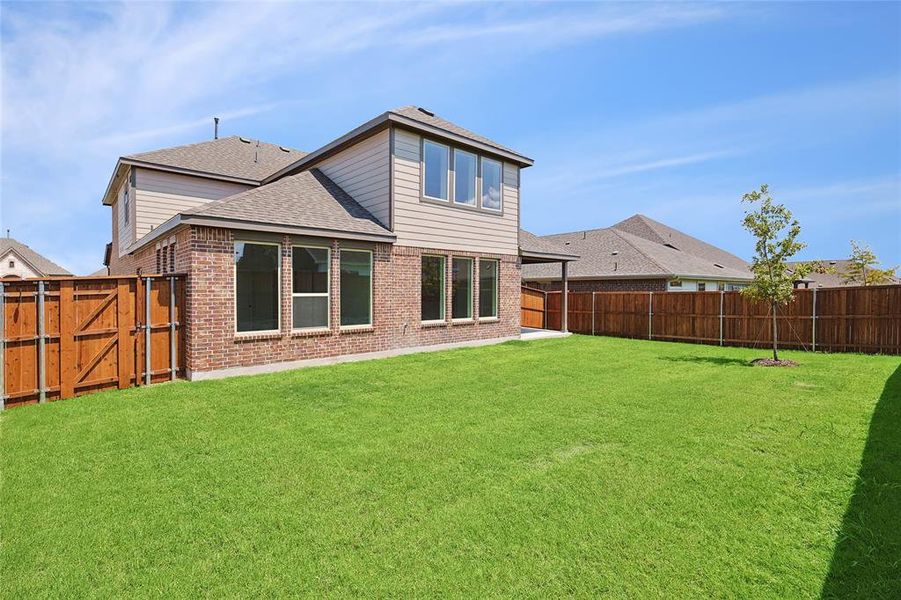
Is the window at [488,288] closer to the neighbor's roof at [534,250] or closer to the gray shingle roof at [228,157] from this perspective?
the neighbor's roof at [534,250]

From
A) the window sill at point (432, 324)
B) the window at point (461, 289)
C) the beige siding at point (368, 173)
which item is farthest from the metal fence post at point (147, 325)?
the window at point (461, 289)

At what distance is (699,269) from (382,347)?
1985cm

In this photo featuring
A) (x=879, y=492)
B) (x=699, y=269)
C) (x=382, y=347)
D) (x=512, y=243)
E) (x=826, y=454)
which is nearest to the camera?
(x=879, y=492)

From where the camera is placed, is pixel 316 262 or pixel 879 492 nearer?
pixel 879 492

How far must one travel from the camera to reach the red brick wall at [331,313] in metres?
8.70

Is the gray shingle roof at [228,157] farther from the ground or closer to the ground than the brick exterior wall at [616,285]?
farther from the ground

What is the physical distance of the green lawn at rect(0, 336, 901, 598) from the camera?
283cm

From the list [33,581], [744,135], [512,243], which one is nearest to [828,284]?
[744,135]

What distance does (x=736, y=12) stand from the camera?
9359mm

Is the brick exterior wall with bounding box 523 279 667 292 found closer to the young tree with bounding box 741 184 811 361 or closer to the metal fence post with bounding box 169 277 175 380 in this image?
the young tree with bounding box 741 184 811 361

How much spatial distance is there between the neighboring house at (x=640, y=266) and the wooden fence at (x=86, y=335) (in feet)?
64.0

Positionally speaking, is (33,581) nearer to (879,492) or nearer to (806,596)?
(806,596)

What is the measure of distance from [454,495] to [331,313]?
24.5 feet

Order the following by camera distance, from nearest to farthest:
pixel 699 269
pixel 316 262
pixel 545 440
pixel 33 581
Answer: pixel 33 581
pixel 545 440
pixel 316 262
pixel 699 269
